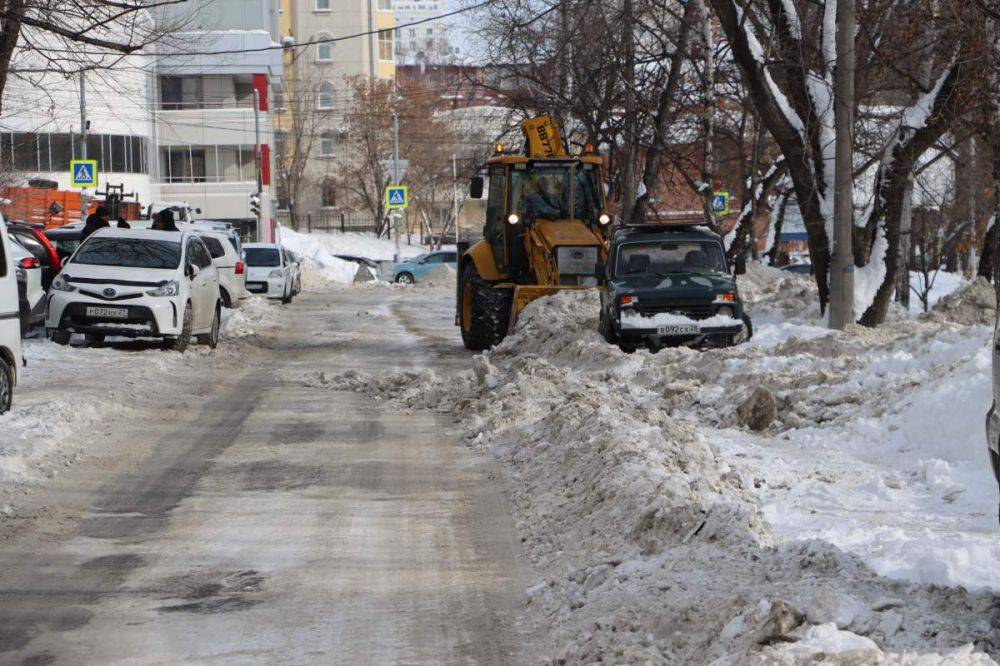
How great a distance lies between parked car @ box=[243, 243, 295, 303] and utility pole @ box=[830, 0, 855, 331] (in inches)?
817

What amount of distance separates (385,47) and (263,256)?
77.0m

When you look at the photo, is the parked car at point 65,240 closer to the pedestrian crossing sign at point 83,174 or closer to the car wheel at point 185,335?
the car wheel at point 185,335

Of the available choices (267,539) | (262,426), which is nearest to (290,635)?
(267,539)

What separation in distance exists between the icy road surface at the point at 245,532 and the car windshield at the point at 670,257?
4.81 m

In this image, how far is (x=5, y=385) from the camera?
1220cm

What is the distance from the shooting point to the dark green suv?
17500 millimetres

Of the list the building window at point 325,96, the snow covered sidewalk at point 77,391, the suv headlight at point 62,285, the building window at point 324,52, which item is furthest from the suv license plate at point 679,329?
the building window at point 324,52

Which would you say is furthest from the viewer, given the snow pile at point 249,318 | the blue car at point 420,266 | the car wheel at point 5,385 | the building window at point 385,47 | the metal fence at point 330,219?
the building window at point 385,47

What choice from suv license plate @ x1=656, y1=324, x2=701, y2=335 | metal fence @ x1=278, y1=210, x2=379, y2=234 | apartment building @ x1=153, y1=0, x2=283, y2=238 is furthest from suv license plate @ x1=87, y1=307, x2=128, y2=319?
metal fence @ x1=278, y1=210, x2=379, y2=234

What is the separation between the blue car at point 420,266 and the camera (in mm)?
54656

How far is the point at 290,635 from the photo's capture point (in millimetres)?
5996

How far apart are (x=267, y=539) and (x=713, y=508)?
266 centimetres

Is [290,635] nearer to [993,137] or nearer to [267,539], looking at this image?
[267,539]

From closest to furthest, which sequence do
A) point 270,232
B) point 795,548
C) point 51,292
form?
point 795,548
point 51,292
point 270,232
